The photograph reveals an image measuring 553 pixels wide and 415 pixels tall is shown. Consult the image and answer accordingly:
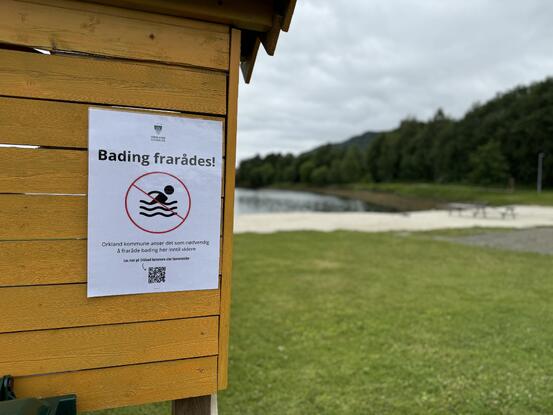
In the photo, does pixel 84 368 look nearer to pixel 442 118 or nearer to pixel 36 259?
pixel 36 259

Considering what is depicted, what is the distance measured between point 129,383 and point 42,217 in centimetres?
80

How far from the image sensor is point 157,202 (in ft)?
5.73

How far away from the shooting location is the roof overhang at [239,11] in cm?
169

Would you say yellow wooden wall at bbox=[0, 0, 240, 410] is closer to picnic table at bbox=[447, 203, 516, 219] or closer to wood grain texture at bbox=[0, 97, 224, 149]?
wood grain texture at bbox=[0, 97, 224, 149]

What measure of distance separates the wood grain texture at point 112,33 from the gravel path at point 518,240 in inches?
425

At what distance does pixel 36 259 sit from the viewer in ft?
5.34

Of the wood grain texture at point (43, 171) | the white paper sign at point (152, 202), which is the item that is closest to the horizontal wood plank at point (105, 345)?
the white paper sign at point (152, 202)

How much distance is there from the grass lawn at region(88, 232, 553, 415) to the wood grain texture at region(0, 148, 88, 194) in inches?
92.4

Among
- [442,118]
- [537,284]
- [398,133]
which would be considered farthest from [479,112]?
[537,284]

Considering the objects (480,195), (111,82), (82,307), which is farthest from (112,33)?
(480,195)

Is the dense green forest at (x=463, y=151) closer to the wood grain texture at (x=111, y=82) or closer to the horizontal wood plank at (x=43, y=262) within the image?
the wood grain texture at (x=111, y=82)

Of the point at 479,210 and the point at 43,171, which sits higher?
the point at 43,171

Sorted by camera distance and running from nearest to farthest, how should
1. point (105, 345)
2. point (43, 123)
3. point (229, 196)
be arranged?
1. point (43, 123)
2. point (105, 345)
3. point (229, 196)

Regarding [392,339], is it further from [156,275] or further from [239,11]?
[239,11]
